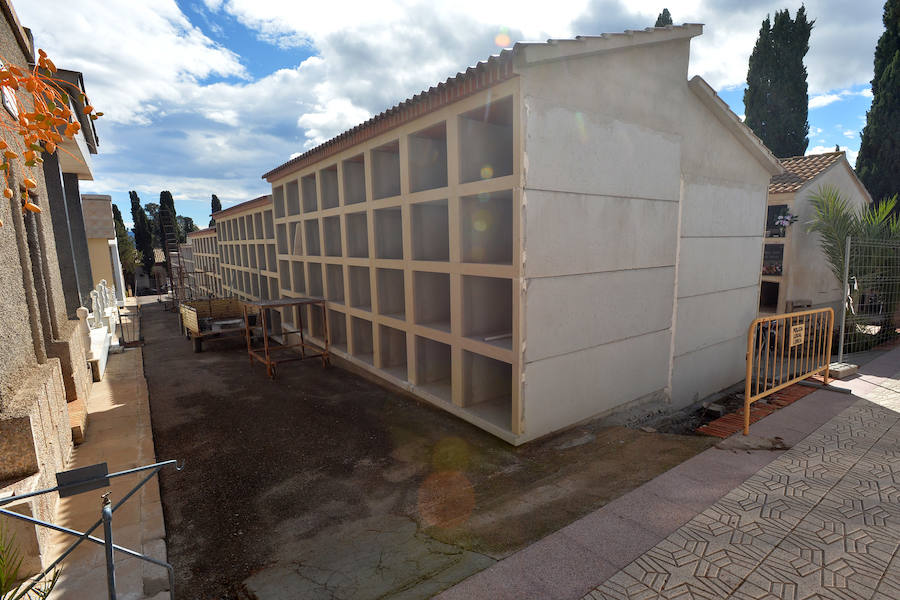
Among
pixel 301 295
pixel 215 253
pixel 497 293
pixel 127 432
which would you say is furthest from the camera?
pixel 215 253

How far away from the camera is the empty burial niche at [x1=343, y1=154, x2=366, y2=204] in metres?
11.0

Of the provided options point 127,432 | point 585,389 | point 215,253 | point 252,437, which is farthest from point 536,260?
point 215,253

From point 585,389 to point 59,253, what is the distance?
41.3ft

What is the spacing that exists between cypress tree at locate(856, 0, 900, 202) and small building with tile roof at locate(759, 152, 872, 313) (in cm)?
687

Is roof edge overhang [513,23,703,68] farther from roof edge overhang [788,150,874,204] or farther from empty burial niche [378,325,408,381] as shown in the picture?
roof edge overhang [788,150,874,204]

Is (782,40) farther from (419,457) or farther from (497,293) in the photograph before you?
(419,457)

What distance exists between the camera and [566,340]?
7.11 meters

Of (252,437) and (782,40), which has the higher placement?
(782,40)

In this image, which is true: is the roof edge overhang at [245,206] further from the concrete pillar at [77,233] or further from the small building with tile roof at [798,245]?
the small building with tile roof at [798,245]

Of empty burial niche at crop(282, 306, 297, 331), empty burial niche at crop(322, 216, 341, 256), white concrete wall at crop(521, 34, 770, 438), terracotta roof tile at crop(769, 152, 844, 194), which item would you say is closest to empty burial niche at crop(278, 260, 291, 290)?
empty burial niche at crop(282, 306, 297, 331)

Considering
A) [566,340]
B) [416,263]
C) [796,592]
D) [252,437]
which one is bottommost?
[252,437]

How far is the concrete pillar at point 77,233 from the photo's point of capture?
1273cm

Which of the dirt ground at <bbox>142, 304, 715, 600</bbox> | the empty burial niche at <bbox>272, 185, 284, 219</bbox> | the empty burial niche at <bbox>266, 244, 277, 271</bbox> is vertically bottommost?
the dirt ground at <bbox>142, 304, 715, 600</bbox>

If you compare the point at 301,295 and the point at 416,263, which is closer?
the point at 416,263
